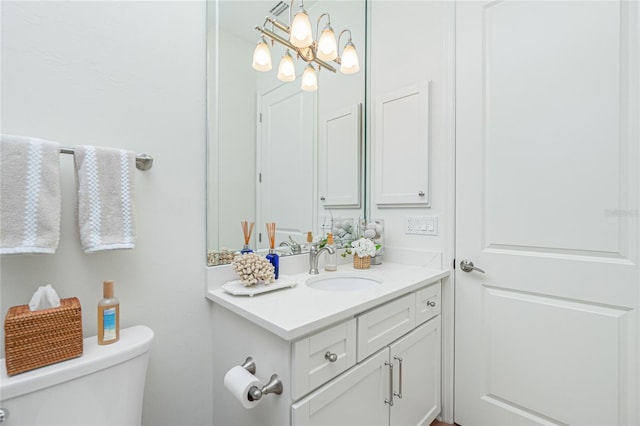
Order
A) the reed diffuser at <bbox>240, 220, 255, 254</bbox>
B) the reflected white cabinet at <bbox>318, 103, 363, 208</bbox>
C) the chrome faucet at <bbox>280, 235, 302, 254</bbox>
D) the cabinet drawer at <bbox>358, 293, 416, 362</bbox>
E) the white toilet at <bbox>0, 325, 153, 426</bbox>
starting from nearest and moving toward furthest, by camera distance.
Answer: the white toilet at <bbox>0, 325, 153, 426</bbox> < the cabinet drawer at <bbox>358, 293, 416, 362</bbox> < the reed diffuser at <bbox>240, 220, 255, 254</bbox> < the chrome faucet at <bbox>280, 235, 302, 254</bbox> < the reflected white cabinet at <bbox>318, 103, 363, 208</bbox>

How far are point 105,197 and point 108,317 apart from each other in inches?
13.9

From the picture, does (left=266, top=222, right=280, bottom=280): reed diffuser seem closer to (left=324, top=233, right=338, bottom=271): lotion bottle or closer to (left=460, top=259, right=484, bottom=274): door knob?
(left=324, top=233, right=338, bottom=271): lotion bottle

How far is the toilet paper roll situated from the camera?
0.77m

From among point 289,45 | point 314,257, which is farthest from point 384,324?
point 289,45

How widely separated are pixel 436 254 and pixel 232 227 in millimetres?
1082

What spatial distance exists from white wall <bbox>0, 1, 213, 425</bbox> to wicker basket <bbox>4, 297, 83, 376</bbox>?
0.50 feet

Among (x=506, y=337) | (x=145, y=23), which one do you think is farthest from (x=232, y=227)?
(x=506, y=337)

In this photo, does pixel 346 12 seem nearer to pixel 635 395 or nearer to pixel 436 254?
pixel 436 254

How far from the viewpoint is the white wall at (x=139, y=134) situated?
0.81 m

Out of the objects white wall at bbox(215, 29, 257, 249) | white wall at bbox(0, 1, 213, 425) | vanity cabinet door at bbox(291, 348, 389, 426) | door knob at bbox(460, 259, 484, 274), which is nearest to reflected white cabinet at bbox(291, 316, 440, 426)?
vanity cabinet door at bbox(291, 348, 389, 426)

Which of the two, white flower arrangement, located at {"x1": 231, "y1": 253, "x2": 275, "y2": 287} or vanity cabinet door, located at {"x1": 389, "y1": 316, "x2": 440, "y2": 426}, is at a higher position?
white flower arrangement, located at {"x1": 231, "y1": 253, "x2": 275, "y2": 287}

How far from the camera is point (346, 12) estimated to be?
74.4 inches

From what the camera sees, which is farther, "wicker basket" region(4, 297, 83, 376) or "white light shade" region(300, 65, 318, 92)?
"white light shade" region(300, 65, 318, 92)

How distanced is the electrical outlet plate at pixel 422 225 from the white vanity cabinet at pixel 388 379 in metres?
0.32
